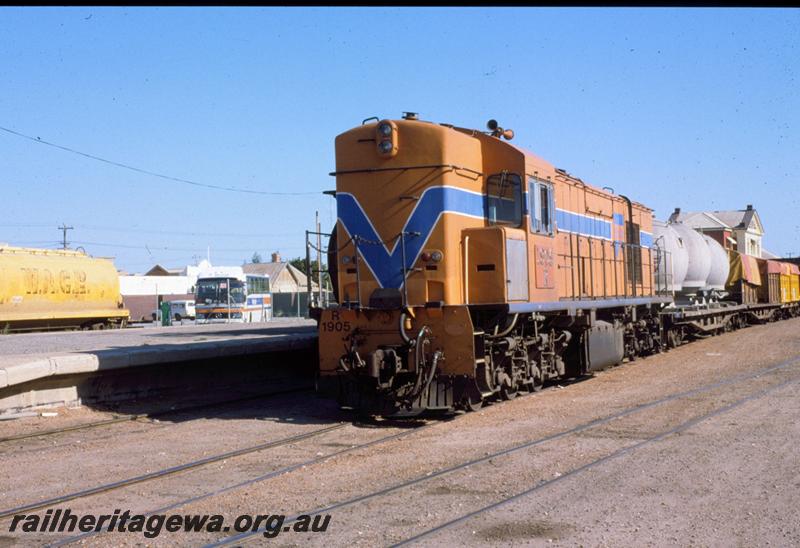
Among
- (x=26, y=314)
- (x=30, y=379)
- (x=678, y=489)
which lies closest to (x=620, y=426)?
(x=678, y=489)

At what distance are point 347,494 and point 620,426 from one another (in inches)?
179

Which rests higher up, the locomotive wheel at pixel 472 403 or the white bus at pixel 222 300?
the white bus at pixel 222 300

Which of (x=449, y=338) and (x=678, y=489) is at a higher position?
(x=449, y=338)

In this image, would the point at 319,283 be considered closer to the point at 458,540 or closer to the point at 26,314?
the point at 458,540

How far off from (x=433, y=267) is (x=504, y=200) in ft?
6.56

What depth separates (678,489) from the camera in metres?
7.20

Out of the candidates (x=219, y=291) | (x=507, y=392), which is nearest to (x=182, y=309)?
(x=219, y=291)

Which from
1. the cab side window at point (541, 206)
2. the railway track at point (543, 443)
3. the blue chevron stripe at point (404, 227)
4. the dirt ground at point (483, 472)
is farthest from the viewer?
the cab side window at point (541, 206)

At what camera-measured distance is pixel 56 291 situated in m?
32.1

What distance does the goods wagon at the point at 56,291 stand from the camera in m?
30.2

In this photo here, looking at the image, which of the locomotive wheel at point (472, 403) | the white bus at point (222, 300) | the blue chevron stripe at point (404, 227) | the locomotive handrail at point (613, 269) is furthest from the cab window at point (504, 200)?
the white bus at point (222, 300)

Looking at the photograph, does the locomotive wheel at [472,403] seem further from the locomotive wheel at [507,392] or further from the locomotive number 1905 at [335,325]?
the locomotive number 1905 at [335,325]

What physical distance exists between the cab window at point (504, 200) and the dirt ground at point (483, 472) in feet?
9.73

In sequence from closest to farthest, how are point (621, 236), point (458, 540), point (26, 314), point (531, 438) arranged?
point (458, 540)
point (531, 438)
point (621, 236)
point (26, 314)
